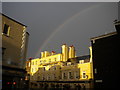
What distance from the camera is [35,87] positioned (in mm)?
43531

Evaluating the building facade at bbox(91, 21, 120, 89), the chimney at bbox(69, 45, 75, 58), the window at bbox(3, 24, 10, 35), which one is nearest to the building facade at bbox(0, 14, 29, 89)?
the window at bbox(3, 24, 10, 35)

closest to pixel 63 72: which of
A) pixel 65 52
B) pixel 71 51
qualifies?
pixel 65 52

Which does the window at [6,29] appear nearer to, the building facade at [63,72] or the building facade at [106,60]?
the building facade at [106,60]

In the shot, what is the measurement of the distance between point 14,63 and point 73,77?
19.8 meters

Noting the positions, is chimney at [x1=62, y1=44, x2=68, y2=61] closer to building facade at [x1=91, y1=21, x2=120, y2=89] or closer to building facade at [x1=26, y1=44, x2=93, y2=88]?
building facade at [x1=26, y1=44, x2=93, y2=88]

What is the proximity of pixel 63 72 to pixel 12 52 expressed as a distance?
2183 centimetres

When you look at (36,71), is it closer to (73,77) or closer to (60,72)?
(60,72)

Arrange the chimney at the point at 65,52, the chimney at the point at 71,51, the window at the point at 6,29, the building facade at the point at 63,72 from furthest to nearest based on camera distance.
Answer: the chimney at the point at 71,51 < the chimney at the point at 65,52 < the building facade at the point at 63,72 < the window at the point at 6,29

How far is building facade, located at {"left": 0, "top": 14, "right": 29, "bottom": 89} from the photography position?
1688 cm

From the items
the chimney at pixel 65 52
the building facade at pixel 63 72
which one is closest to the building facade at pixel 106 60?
the building facade at pixel 63 72

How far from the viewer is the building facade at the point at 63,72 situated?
1271 inches

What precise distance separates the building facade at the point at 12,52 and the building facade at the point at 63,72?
17.0 m

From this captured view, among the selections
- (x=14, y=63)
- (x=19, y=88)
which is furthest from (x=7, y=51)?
(x=19, y=88)

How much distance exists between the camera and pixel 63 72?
124ft
